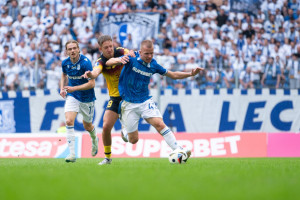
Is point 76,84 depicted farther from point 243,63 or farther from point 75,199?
point 243,63

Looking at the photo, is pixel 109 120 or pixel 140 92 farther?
pixel 109 120

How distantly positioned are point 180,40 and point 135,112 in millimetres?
11684

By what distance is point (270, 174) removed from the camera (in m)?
7.48

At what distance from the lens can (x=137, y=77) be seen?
10.0m

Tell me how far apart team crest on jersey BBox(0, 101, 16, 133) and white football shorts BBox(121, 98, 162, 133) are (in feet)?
33.9

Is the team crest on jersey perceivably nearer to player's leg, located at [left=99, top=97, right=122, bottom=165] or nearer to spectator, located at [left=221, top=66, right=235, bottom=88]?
spectator, located at [left=221, top=66, right=235, bottom=88]

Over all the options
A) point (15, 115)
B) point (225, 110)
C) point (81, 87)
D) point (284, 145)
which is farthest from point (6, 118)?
point (284, 145)

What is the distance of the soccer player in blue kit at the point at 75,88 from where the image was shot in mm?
11125

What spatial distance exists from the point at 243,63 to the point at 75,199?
15.5 m

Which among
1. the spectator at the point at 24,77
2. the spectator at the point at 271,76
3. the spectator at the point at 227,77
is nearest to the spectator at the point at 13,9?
the spectator at the point at 24,77

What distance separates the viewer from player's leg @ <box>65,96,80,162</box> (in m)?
11.2

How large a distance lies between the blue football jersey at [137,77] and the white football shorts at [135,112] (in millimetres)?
94

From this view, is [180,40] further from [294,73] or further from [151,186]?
[151,186]

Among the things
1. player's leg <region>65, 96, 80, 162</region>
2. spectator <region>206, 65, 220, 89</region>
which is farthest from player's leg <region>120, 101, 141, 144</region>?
spectator <region>206, 65, 220, 89</region>
